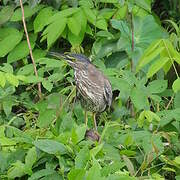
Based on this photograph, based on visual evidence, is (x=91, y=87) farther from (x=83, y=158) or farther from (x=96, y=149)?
(x=83, y=158)

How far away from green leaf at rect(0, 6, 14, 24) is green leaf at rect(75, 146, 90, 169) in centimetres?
290

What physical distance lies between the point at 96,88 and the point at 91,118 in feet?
0.83

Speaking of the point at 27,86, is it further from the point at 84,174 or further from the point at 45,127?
the point at 84,174

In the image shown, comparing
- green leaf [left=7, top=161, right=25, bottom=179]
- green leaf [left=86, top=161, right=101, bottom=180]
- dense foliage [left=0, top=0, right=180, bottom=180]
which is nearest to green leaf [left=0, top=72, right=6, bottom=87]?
dense foliage [left=0, top=0, right=180, bottom=180]

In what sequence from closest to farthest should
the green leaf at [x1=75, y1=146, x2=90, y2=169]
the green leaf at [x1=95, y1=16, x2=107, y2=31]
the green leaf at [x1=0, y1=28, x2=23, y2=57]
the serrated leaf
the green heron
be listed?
the green leaf at [x1=75, y1=146, x2=90, y2=169] < the serrated leaf < the green heron < the green leaf at [x1=95, y1=16, x2=107, y2=31] < the green leaf at [x1=0, y1=28, x2=23, y2=57]

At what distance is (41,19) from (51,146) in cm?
251

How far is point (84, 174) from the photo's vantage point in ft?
12.0

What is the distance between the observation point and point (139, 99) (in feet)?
16.6

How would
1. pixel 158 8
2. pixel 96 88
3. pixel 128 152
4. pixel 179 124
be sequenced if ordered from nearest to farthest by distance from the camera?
1. pixel 128 152
2. pixel 179 124
3. pixel 96 88
4. pixel 158 8

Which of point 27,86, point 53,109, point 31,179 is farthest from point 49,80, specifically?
point 31,179

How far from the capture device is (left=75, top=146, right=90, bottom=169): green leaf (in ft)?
12.6

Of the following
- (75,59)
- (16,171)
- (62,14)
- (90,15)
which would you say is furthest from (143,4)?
Answer: (16,171)

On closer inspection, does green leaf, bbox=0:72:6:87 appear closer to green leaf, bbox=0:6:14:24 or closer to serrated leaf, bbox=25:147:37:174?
serrated leaf, bbox=25:147:37:174

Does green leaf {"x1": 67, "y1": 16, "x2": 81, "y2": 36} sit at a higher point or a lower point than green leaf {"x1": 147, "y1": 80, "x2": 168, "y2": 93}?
higher
